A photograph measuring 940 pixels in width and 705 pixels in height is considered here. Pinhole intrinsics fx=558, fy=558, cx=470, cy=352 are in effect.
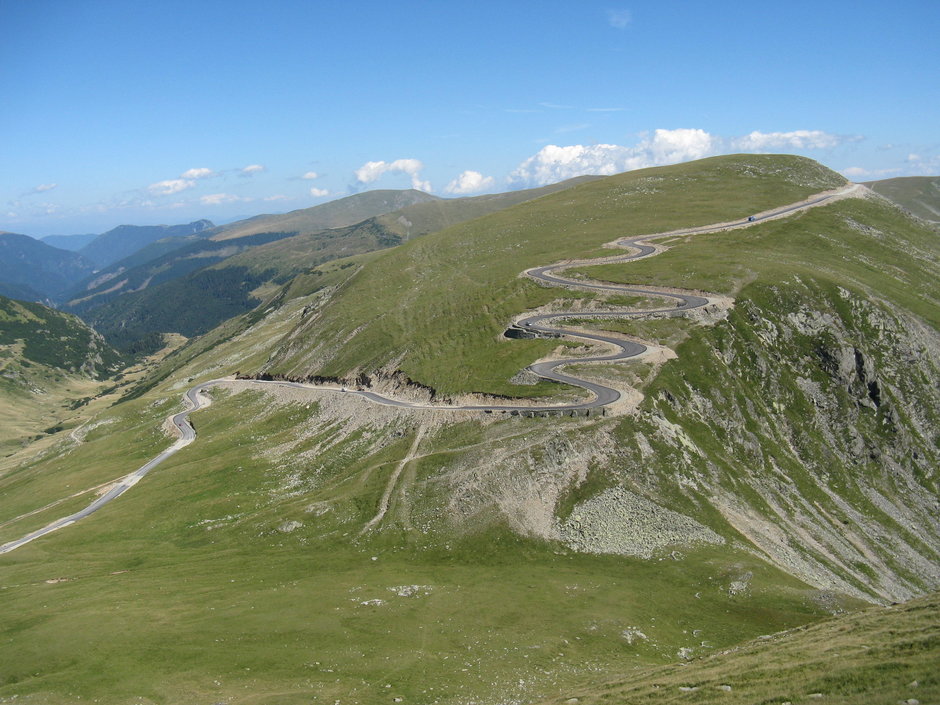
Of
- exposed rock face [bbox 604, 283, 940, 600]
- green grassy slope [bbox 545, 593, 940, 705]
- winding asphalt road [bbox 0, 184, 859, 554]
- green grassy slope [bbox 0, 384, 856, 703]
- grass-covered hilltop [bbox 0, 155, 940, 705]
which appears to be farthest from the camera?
winding asphalt road [bbox 0, 184, 859, 554]

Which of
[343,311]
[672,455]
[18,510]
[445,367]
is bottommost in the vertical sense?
[18,510]

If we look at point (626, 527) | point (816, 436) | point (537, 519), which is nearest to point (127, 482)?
point (537, 519)

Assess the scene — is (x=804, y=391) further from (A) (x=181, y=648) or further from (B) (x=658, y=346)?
(A) (x=181, y=648)

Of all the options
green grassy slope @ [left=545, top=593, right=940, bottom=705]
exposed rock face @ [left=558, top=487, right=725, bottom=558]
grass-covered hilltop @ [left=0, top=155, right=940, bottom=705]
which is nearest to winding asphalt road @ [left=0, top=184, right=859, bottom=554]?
grass-covered hilltop @ [left=0, top=155, right=940, bottom=705]

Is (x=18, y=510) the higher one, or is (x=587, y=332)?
(x=587, y=332)

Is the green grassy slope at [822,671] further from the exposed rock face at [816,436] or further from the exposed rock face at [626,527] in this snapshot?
the exposed rock face at [816,436]

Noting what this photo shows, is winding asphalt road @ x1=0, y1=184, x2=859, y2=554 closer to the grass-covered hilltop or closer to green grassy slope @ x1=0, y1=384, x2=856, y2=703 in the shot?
the grass-covered hilltop

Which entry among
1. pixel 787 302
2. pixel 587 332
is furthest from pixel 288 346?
pixel 787 302
